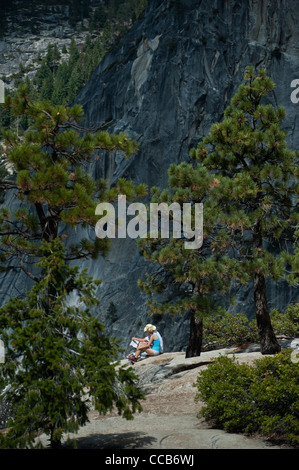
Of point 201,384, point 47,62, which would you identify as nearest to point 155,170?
point 201,384

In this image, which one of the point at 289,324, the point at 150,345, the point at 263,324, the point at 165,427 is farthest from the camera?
the point at 289,324

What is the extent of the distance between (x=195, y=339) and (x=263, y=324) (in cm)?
236

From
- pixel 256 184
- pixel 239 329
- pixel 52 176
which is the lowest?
pixel 239 329

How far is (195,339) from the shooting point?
15086 millimetres

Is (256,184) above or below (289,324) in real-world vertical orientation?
above

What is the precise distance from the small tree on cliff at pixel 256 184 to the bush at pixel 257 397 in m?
5.51

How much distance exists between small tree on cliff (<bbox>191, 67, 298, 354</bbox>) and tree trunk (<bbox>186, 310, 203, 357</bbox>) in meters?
2.09

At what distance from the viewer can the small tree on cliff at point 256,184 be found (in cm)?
1322

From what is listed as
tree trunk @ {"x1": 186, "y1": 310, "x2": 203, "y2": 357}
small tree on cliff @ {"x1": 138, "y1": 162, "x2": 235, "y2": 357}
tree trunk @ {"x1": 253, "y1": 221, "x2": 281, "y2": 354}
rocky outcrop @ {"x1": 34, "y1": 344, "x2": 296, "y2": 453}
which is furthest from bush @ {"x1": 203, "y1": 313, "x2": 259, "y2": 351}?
rocky outcrop @ {"x1": 34, "y1": 344, "x2": 296, "y2": 453}

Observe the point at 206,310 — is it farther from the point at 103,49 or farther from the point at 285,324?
the point at 103,49

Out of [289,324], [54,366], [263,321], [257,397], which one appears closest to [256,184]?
[263,321]

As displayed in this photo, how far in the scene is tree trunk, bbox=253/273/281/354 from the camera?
1345 cm

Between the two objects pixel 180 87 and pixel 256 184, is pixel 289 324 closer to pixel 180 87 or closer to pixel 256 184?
pixel 256 184

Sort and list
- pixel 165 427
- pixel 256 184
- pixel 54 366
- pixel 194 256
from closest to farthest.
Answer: pixel 54 366 → pixel 165 427 → pixel 256 184 → pixel 194 256
